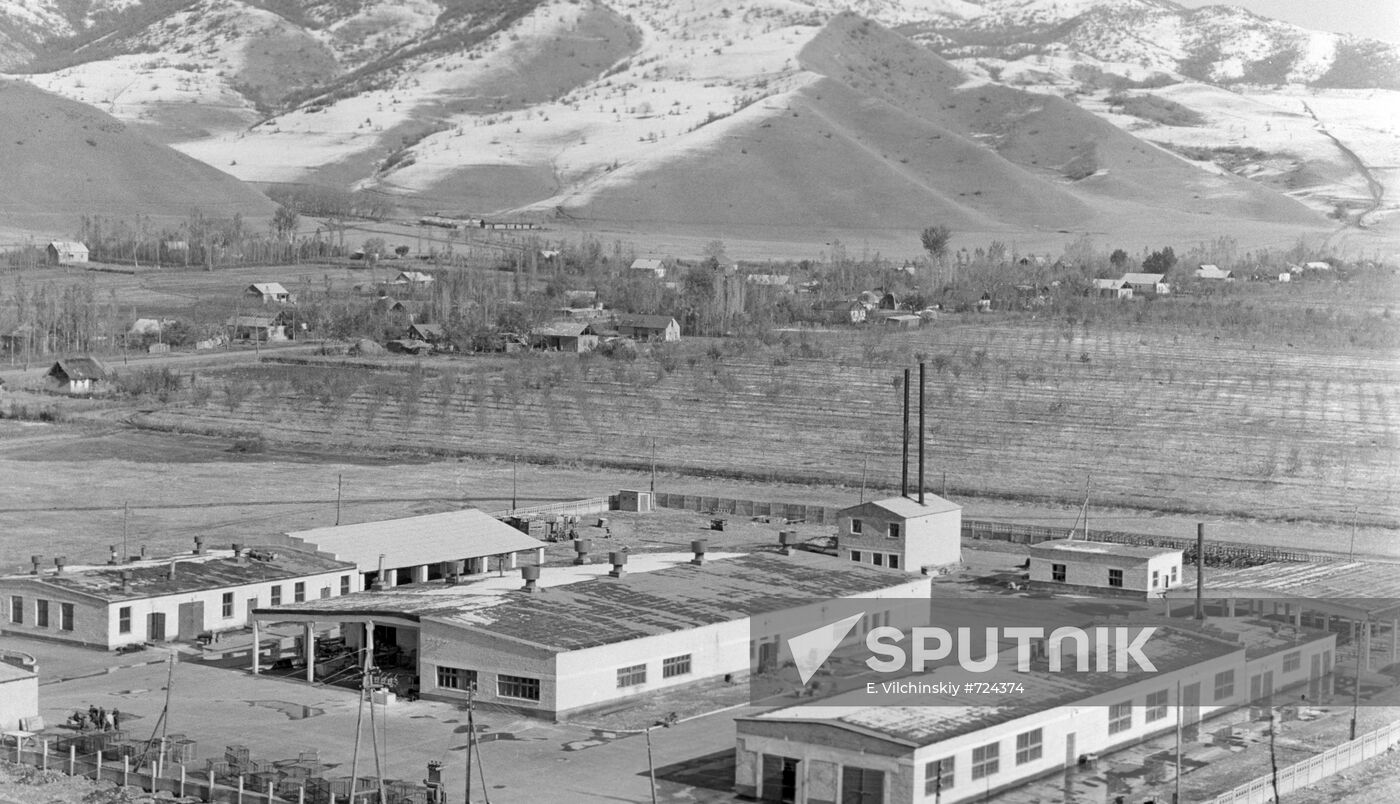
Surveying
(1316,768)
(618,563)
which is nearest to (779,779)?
(1316,768)

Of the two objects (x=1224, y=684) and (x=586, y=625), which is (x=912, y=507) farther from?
(x=586, y=625)

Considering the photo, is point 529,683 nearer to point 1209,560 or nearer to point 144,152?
point 1209,560

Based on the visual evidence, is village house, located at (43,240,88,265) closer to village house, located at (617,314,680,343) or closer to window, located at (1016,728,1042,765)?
village house, located at (617,314,680,343)

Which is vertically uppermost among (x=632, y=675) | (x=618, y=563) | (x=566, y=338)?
(x=566, y=338)

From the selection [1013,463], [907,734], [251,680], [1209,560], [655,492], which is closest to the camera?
[907,734]

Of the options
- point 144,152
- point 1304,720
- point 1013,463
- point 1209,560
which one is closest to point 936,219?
point 144,152

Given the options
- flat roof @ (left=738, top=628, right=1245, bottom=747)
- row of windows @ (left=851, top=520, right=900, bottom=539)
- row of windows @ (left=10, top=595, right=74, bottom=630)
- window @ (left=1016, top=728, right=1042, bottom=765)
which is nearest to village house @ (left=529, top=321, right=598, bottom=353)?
row of windows @ (left=851, top=520, right=900, bottom=539)
